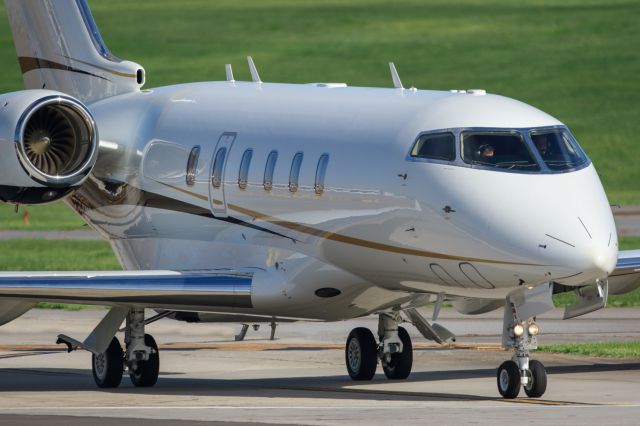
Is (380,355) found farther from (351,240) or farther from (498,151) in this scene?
(498,151)

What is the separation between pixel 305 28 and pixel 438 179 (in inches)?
3062

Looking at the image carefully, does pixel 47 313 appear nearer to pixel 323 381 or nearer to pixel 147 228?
pixel 147 228

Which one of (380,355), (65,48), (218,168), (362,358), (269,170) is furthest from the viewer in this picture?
(65,48)

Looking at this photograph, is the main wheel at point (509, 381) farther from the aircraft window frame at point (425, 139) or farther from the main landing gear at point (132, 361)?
the main landing gear at point (132, 361)

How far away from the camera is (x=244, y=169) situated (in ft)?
70.7

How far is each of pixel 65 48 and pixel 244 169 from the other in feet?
17.2

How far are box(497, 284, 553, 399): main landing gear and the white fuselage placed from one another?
350mm

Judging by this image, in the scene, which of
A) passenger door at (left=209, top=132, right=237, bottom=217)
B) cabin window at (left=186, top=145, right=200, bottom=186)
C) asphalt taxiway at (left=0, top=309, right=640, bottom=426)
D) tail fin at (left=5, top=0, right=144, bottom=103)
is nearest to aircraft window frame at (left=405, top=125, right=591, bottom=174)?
asphalt taxiway at (left=0, top=309, right=640, bottom=426)

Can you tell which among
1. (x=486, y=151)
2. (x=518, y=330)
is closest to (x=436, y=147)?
(x=486, y=151)

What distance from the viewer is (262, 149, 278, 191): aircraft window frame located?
21.1 metres

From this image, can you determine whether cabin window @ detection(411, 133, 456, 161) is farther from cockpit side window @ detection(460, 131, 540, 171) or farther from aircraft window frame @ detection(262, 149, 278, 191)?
aircraft window frame @ detection(262, 149, 278, 191)

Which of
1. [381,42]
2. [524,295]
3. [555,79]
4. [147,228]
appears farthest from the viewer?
[381,42]

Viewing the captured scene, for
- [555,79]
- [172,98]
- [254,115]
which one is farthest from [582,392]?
[555,79]

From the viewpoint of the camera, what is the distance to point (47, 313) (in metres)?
32.7
